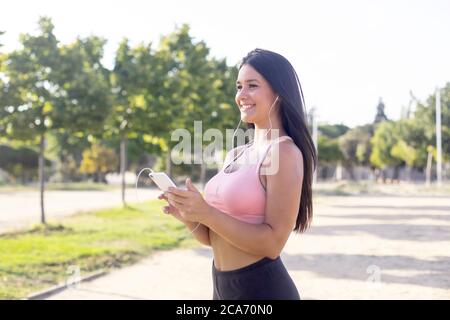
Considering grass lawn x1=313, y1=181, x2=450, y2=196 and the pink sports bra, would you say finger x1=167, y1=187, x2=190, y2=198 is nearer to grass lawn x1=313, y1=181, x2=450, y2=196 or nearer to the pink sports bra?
the pink sports bra

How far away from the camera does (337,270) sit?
788 cm

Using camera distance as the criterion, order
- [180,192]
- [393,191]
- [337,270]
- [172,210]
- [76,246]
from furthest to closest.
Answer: [393,191], [76,246], [337,270], [172,210], [180,192]

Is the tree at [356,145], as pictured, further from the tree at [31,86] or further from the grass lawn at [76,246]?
the tree at [31,86]

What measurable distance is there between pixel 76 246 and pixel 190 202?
8.40 m

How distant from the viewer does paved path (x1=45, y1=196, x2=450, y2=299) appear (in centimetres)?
639

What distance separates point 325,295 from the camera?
246 inches

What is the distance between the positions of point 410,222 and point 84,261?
9.17m

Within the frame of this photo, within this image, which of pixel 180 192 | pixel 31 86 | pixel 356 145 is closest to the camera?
pixel 180 192

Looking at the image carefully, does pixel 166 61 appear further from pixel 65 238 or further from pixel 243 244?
pixel 243 244

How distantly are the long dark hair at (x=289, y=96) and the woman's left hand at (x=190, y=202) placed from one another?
1.34 feet

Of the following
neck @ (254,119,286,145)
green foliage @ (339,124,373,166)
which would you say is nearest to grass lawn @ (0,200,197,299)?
neck @ (254,119,286,145)

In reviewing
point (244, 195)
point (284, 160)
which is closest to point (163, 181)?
point (244, 195)

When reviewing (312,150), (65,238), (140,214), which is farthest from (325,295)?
(140,214)

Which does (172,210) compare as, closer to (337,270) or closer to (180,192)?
(180,192)
